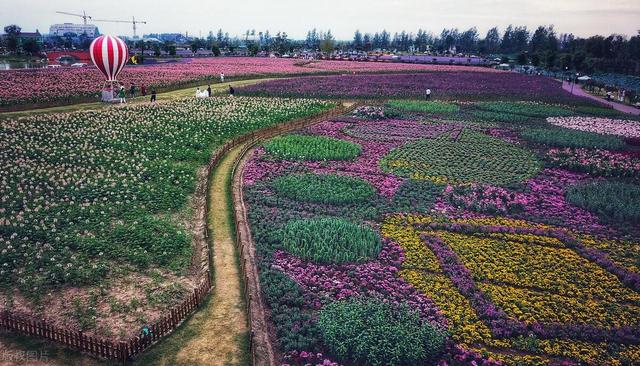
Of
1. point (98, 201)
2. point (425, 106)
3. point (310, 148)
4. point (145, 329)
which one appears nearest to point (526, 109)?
point (425, 106)

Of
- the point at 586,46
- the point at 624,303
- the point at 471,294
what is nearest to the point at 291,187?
the point at 471,294

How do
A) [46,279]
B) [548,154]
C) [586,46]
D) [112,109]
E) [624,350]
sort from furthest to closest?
[586,46], [112,109], [548,154], [46,279], [624,350]

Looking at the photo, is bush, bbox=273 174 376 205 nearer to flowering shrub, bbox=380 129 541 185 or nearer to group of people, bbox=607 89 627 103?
flowering shrub, bbox=380 129 541 185

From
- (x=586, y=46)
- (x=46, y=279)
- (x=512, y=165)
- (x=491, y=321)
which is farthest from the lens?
(x=586, y=46)

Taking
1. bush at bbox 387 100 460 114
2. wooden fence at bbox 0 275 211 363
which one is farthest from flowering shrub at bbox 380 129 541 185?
wooden fence at bbox 0 275 211 363

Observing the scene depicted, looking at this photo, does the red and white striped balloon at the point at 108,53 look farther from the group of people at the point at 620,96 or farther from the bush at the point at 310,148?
the group of people at the point at 620,96

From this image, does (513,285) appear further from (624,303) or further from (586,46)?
(586,46)
